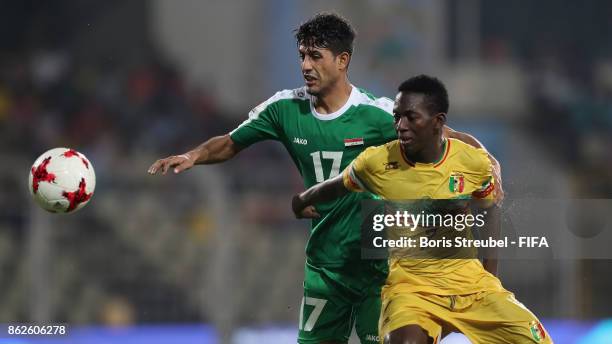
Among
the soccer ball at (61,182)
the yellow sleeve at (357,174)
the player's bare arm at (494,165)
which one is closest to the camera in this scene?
the yellow sleeve at (357,174)

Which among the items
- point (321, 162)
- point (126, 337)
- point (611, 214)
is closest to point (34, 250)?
point (126, 337)

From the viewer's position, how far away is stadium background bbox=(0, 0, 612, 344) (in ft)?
24.5

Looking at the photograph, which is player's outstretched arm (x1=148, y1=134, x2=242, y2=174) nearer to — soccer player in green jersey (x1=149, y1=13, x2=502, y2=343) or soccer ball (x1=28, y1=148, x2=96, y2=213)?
soccer player in green jersey (x1=149, y1=13, x2=502, y2=343)

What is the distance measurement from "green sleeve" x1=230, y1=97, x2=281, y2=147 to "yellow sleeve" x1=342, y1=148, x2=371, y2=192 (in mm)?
664

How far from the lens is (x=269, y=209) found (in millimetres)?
8773

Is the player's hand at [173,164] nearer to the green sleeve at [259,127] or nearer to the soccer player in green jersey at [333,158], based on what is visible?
the soccer player in green jersey at [333,158]

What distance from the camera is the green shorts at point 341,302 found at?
462 centimetres

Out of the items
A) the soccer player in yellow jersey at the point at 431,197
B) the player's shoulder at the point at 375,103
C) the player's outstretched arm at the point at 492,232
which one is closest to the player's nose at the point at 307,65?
the player's shoulder at the point at 375,103

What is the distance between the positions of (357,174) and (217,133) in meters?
7.46

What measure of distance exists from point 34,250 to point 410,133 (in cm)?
399

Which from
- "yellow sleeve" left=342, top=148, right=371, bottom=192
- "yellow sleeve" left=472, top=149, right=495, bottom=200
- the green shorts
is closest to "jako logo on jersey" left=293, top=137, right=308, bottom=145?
"yellow sleeve" left=342, top=148, right=371, bottom=192

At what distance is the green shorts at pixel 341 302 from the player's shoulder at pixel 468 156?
0.64 metres

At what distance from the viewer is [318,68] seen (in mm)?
4641

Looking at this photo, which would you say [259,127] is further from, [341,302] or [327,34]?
[341,302]
